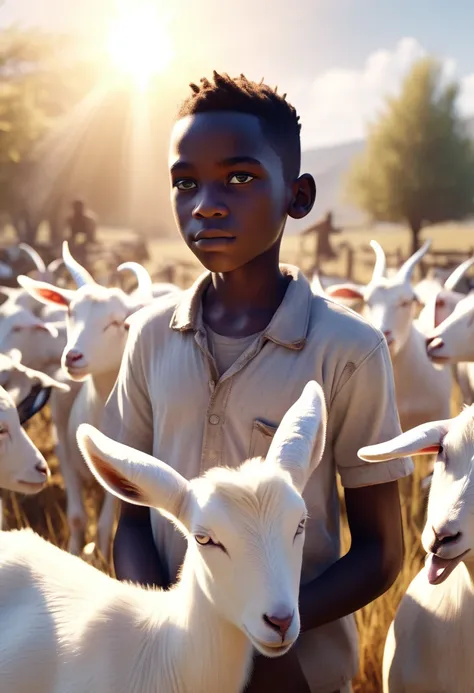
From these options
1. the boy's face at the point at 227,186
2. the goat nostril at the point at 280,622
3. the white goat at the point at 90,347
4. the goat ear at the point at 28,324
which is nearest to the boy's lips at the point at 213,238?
the boy's face at the point at 227,186

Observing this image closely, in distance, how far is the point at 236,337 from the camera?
1.96 metres

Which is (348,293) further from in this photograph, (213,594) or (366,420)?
(213,594)

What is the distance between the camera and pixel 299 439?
162 cm

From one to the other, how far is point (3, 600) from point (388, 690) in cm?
104

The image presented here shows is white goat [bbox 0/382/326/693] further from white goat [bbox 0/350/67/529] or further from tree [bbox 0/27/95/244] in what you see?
tree [bbox 0/27/95/244]

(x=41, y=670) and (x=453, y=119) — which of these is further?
(x=453, y=119)

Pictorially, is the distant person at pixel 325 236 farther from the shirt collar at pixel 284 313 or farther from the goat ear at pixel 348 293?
the shirt collar at pixel 284 313

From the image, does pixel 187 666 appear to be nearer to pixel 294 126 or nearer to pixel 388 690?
pixel 388 690

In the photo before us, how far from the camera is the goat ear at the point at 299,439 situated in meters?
1.62

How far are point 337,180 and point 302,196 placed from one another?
56.0m

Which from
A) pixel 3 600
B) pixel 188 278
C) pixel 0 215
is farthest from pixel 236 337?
pixel 0 215

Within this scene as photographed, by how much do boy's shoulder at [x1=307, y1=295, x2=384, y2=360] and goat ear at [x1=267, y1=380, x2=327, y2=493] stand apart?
227mm

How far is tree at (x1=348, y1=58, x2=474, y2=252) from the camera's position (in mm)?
33094

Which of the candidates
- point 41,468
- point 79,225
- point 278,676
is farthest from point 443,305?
point 79,225
